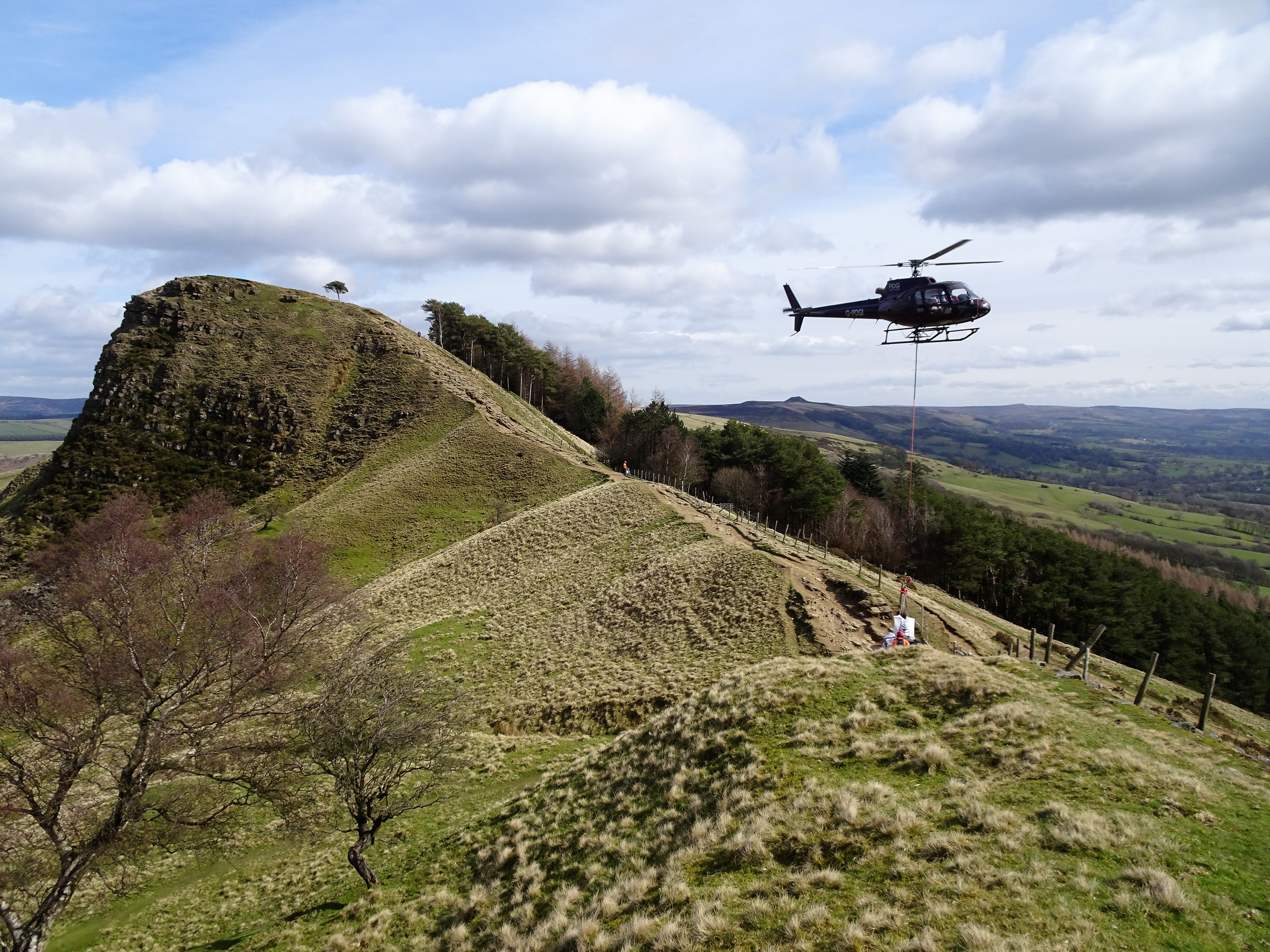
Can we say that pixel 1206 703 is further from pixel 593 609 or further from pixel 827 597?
pixel 593 609

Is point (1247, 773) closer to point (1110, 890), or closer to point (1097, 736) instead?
point (1097, 736)

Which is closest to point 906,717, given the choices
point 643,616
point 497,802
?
point 497,802

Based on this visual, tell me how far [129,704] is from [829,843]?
19299 mm

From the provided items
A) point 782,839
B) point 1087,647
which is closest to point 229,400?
point 782,839

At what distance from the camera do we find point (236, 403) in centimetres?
7000

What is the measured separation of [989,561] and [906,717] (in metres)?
44.7

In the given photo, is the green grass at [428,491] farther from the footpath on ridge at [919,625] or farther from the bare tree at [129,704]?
the footpath on ridge at [919,625]

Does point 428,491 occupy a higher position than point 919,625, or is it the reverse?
point 428,491

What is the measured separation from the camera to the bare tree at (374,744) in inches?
629

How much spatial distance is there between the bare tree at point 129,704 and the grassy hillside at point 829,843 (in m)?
3.71

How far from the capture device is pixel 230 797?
2327cm

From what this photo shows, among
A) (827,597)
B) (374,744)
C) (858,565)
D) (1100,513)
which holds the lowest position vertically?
(1100,513)

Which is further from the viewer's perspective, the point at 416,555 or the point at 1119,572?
the point at 1119,572

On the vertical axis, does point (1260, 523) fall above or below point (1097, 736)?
below
